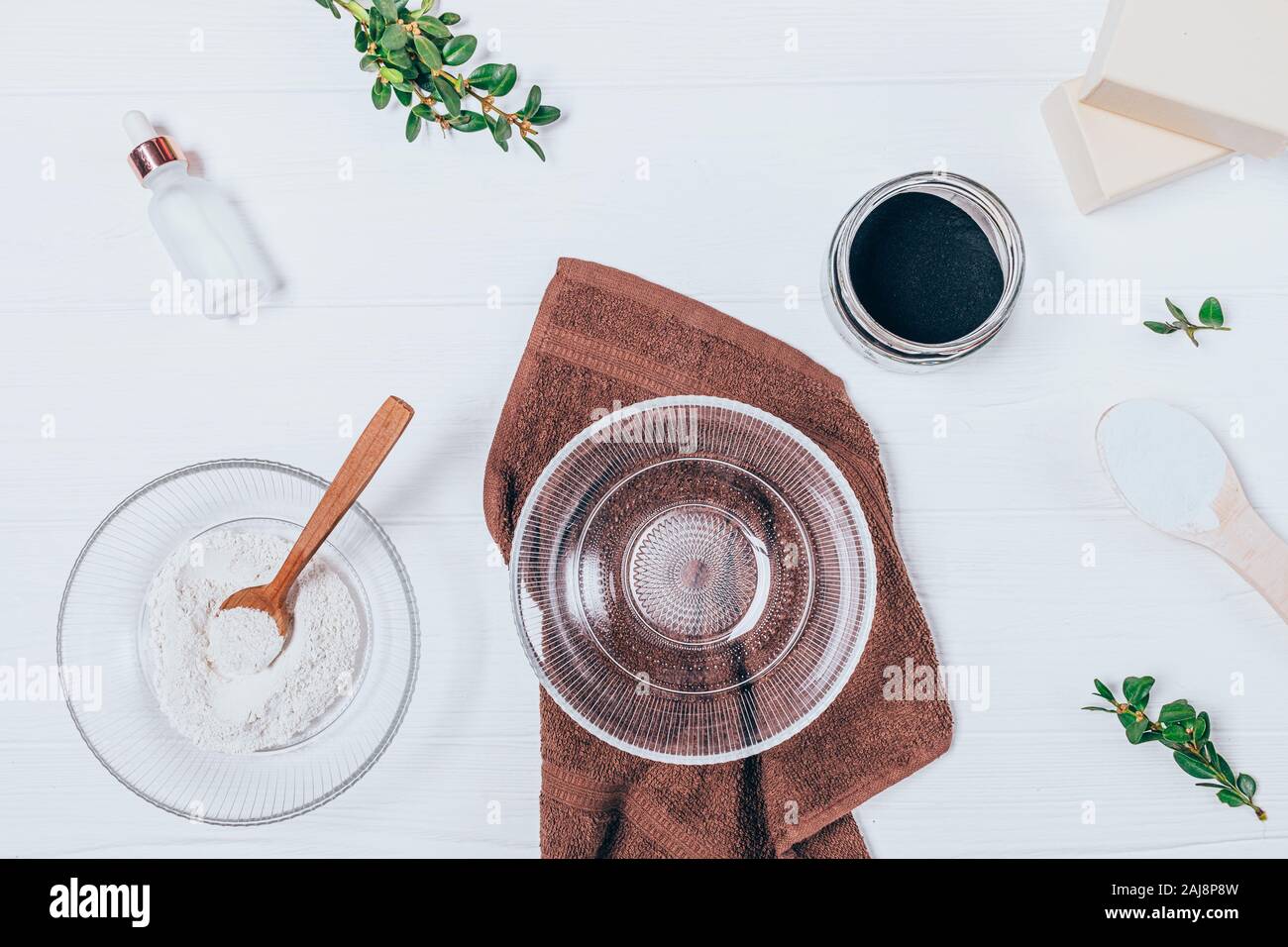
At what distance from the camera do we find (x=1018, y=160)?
653 millimetres

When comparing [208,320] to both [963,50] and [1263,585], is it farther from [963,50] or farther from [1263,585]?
[1263,585]

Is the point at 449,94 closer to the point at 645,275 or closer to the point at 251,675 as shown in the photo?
the point at 645,275

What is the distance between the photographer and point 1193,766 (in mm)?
635

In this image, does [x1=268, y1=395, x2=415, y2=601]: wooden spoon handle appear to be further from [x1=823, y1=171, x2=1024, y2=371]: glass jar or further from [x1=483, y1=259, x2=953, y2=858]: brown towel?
[x1=823, y1=171, x2=1024, y2=371]: glass jar

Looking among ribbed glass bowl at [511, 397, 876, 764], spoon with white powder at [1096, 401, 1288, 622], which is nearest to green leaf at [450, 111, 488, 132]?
ribbed glass bowl at [511, 397, 876, 764]

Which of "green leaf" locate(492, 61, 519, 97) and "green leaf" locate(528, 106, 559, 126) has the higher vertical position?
"green leaf" locate(492, 61, 519, 97)

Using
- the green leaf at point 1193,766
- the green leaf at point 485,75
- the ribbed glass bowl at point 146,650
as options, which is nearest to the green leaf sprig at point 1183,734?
the green leaf at point 1193,766

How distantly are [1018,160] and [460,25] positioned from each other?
42cm

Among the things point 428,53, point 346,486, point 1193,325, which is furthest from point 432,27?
point 1193,325

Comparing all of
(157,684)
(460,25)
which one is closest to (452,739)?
(157,684)

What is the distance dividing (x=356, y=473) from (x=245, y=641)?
0.47 ft

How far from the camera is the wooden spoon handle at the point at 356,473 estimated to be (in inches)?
23.8

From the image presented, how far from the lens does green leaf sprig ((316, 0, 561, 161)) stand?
60 centimetres

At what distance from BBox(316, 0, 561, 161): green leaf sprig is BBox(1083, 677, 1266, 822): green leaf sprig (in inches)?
22.6
